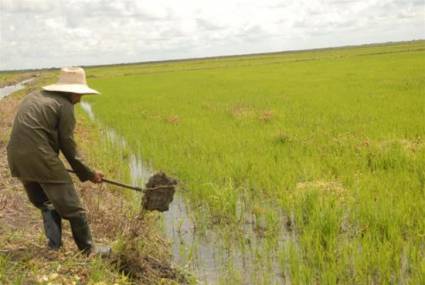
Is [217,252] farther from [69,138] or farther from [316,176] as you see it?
[316,176]

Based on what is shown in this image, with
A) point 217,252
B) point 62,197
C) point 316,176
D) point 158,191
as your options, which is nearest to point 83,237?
point 62,197

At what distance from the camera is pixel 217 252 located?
184 inches

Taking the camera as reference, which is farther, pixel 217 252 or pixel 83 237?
pixel 217 252

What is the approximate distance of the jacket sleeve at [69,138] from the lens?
12.0 ft

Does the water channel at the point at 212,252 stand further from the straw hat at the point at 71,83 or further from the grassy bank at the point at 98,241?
the straw hat at the point at 71,83

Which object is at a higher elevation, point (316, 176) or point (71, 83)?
point (71, 83)

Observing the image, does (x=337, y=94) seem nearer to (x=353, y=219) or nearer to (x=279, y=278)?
(x=353, y=219)

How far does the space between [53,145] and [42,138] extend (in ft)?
0.45

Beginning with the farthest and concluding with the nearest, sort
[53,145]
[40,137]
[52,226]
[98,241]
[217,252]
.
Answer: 1. [217,252]
2. [98,241]
3. [52,226]
4. [53,145]
5. [40,137]

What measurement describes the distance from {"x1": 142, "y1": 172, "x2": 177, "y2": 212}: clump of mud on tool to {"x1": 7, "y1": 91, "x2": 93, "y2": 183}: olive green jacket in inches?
24.4

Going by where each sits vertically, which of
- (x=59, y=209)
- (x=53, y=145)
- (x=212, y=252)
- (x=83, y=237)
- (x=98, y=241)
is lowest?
(x=212, y=252)

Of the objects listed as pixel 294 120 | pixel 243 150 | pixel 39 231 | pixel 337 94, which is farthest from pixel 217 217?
pixel 337 94

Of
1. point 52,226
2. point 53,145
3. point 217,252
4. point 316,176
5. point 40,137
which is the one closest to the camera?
point 40,137

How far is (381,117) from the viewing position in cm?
1055
